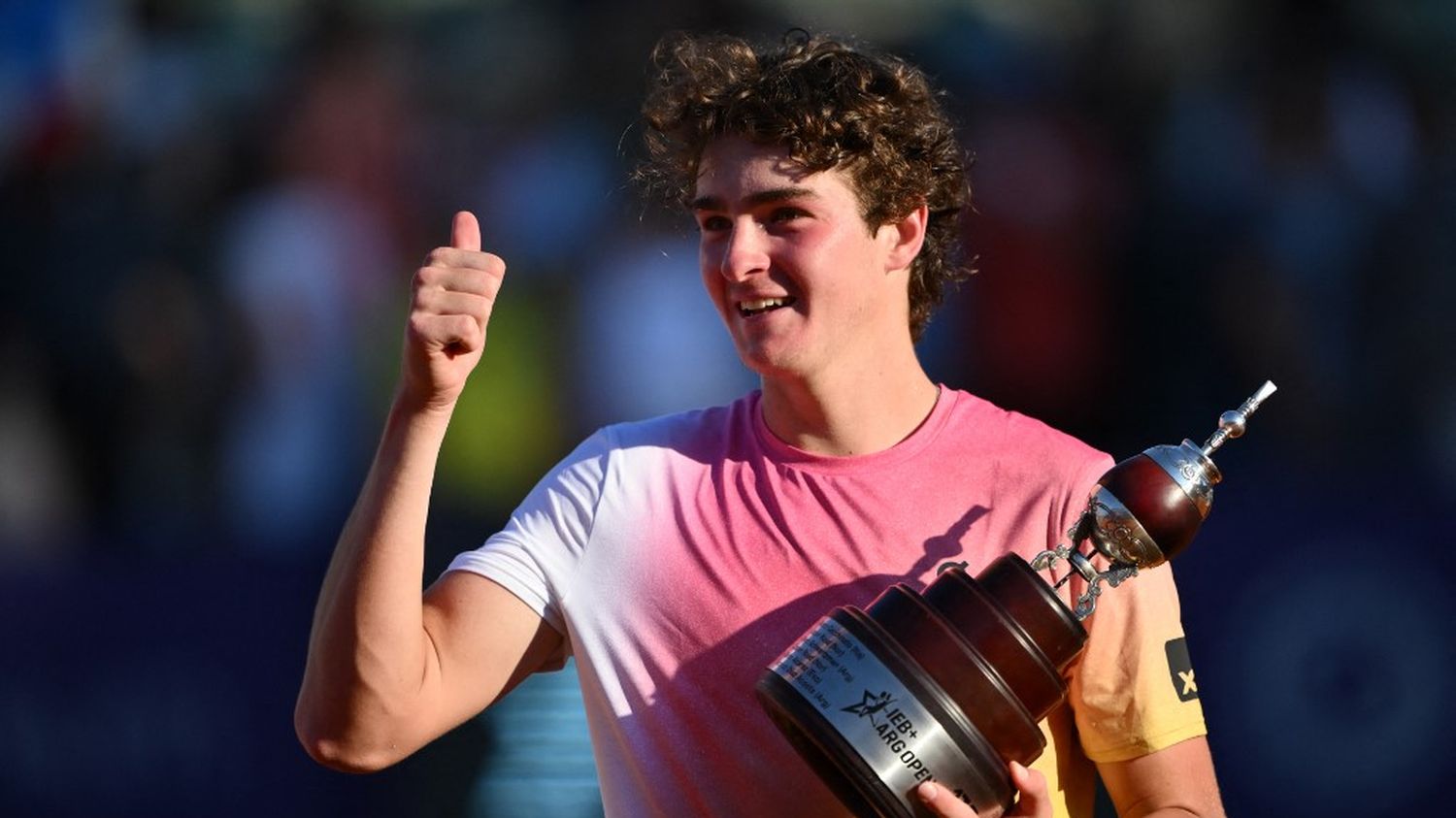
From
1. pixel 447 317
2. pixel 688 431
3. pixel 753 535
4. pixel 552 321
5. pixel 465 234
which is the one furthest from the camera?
pixel 552 321

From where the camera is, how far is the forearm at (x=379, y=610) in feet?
10.7

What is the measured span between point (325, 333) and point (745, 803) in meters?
3.93

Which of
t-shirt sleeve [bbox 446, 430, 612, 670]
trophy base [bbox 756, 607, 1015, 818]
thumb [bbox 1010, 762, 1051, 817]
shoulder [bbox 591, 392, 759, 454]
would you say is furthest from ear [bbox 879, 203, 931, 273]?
thumb [bbox 1010, 762, 1051, 817]

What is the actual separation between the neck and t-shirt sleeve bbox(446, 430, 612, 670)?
34 centimetres

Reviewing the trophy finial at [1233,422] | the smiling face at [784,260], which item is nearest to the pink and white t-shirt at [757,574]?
the smiling face at [784,260]

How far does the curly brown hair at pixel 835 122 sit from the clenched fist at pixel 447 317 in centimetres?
77

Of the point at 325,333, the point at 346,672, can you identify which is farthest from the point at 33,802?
the point at 346,672

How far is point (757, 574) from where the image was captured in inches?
142

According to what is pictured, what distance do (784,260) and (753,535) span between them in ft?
1.61

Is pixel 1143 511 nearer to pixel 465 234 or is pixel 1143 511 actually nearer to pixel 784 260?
pixel 784 260

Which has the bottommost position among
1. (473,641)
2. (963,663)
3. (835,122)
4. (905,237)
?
(963,663)

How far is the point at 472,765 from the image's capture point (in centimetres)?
611

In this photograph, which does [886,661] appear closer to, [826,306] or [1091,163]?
[826,306]

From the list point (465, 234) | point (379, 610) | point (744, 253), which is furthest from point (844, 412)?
point (379, 610)
